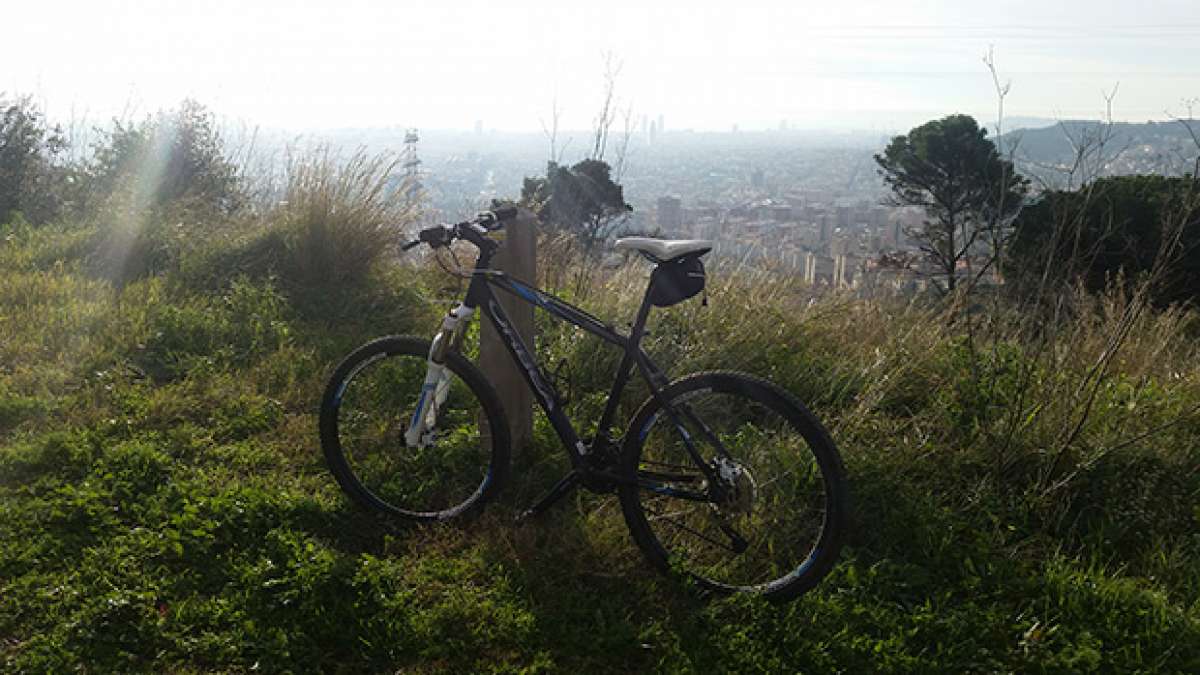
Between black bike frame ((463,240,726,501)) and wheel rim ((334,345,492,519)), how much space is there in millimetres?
343

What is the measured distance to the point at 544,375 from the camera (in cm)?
365

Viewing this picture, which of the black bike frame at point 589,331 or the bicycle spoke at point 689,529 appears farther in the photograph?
the bicycle spoke at point 689,529

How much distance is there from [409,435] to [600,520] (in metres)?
0.88

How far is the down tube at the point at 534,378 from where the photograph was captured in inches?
139

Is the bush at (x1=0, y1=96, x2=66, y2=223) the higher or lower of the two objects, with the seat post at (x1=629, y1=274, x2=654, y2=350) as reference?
higher

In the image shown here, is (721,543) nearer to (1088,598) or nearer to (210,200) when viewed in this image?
(1088,598)

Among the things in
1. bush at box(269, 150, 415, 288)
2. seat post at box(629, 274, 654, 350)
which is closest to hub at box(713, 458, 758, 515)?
seat post at box(629, 274, 654, 350)

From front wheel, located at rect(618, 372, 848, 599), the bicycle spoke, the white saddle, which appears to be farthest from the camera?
the bicycle spoke

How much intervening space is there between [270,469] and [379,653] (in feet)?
5.22

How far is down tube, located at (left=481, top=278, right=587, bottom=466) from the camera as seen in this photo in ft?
11.6

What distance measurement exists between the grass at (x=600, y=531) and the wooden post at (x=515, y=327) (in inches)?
9.1

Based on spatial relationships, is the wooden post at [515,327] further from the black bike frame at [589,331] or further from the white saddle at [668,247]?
the white saddle at [668,247]

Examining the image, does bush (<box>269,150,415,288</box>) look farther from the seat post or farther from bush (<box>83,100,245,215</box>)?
Answer: the seat post

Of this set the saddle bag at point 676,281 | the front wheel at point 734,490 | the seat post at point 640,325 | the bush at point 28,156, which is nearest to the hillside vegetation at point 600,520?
the front wheel at point 734,490
